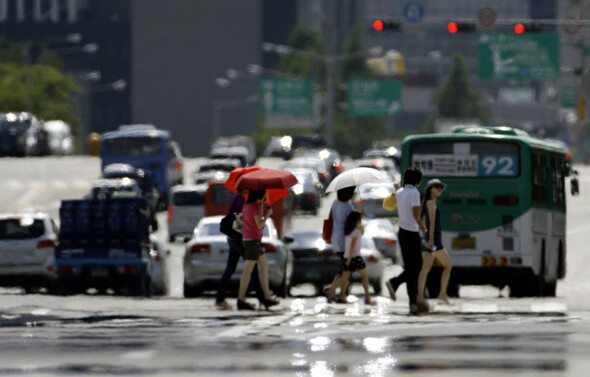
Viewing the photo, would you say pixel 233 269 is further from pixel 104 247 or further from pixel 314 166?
pixel 314 166

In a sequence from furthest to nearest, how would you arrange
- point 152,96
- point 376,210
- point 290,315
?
1. point 152,96
2. point 376,210
3. point 290,315

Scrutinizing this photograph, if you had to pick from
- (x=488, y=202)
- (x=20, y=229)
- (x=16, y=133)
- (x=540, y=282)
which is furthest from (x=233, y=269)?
(x=16, y=133)

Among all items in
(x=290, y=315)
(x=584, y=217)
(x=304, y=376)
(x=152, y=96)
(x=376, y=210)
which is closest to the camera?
(x=304, y=376)

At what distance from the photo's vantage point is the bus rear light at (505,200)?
79.2 ft

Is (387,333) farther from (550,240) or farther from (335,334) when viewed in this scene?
(550,240)

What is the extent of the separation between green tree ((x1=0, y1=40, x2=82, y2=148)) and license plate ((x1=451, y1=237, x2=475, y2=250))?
282 feet

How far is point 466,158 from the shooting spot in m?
24.5

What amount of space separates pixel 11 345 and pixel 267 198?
7.14 meters

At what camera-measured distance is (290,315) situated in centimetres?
1797

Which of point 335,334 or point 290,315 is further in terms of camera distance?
point 290,315

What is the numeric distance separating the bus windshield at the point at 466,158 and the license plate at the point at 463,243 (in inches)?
38.9

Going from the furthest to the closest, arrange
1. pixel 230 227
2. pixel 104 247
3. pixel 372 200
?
pixel 372 200 < pixel 104 247 < pixel 230 227

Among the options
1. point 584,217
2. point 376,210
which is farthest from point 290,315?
point 584,217

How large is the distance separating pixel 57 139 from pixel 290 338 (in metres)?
73.2
